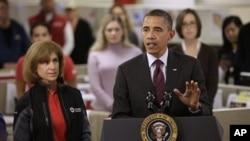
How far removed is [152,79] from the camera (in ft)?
13.7

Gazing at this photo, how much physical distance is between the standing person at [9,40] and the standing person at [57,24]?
824mm

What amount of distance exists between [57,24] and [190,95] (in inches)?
258

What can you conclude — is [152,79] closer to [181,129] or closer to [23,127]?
[181,129]

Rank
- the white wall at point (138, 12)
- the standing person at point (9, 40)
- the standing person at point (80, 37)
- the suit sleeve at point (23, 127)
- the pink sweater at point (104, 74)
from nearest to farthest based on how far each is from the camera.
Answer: the suit sleeve at point (23, 127), the pink sweater at point (104, 74), the standing person at point (9, 40), the white wall at point (138, 12), the standing person at point (80, 37)

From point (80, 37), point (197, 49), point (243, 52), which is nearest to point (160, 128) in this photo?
point (197, 49)

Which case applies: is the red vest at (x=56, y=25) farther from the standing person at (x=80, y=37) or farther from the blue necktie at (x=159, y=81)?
the blue necktie at (x=159, y=81)

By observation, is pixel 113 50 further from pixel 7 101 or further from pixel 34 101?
pixel 34 101

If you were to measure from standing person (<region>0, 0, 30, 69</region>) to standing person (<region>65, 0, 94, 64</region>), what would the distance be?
1674 mm

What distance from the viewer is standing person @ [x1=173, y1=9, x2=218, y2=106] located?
6.22m

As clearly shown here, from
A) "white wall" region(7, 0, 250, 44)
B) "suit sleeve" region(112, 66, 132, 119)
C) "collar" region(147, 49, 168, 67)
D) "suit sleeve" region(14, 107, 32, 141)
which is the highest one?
"white wall" region(7, 0, 250, 44)

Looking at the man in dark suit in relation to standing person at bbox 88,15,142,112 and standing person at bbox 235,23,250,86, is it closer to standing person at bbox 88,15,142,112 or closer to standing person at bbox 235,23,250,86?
standing person at bbox 88,15,142,112

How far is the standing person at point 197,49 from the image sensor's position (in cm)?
622

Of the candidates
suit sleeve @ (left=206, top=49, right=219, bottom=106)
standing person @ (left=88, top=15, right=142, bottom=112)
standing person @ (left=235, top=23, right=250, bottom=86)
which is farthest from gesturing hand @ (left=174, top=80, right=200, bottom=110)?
standing person @ (left=235, top=23, right=250, bottom=86)

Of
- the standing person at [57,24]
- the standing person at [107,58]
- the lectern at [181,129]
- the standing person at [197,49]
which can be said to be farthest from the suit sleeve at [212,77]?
the standing person at [57,24]
